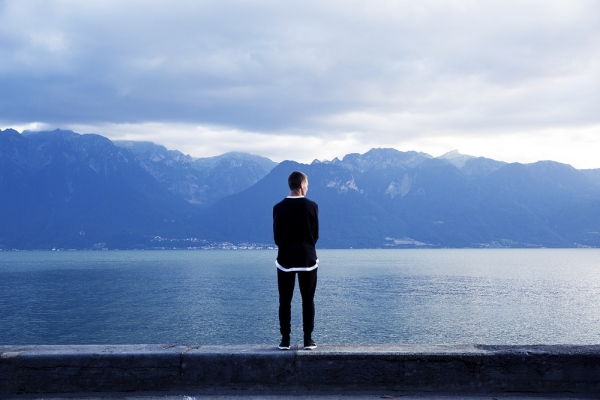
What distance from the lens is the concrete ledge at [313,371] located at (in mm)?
6344

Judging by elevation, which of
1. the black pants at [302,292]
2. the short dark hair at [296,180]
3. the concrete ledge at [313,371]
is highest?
the short dark hair at [296,180]

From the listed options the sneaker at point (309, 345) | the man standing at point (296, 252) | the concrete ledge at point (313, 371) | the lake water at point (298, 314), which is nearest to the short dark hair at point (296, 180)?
the man standing at point (296, 252)

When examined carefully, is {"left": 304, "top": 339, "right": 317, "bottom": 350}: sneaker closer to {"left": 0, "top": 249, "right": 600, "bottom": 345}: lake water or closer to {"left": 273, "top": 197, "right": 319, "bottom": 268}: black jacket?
{"left": 273, "top": 197, "right": 319, "bottom": 268}: black jacket

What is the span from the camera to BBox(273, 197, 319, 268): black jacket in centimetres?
703

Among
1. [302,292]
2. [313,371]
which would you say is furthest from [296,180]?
[313,371]

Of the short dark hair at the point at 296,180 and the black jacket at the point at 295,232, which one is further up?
the short dark hair at the point at 296,180

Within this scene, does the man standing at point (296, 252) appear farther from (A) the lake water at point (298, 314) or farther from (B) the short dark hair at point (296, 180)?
(A) the lake water at point (298, 314)

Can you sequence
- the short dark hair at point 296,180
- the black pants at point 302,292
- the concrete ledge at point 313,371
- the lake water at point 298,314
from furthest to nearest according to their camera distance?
1. the lake water at point 298,314
2. the short dark hair at point 296,180
3. the black pants at point 302,292
4. the concrete ledge at point 313,371

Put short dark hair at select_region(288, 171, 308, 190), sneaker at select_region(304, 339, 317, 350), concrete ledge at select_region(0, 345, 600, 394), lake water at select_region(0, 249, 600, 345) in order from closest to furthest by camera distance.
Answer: concrete ledge at select_region(0, 345, 600, 394), sneaker at select_region(304, 339, 317, 350), short dark hair at select_region(288, 171, 308, 190), lake water at select_region(0, 249, 600, 345)

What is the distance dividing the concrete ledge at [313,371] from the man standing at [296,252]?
677 millimetres

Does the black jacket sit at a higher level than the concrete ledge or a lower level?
higher

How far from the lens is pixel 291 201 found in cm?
712

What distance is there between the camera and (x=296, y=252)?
23.1 ft

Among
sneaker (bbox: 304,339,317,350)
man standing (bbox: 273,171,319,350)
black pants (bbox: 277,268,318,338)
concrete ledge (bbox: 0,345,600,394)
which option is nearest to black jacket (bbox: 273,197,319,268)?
man standing (bbox: 273,171,319,350)
